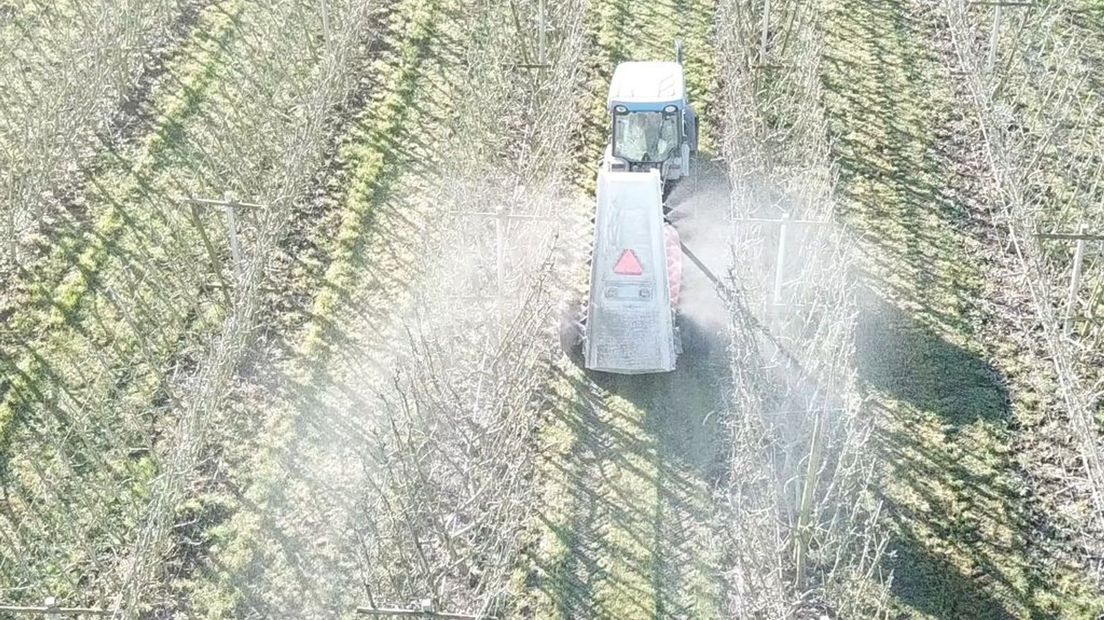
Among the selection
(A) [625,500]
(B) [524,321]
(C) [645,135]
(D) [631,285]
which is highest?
(C) [645,135]

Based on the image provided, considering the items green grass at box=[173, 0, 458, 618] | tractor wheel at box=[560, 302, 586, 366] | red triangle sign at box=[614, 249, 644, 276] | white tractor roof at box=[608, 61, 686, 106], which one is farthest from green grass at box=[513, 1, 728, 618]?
white tractor roof at box=[608, 61, 686, 106]

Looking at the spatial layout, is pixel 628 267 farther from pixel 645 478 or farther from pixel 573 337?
pixel 645 478

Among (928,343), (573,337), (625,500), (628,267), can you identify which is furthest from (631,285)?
(928,343)

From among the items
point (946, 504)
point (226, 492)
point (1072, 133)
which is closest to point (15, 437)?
point (226, 492)

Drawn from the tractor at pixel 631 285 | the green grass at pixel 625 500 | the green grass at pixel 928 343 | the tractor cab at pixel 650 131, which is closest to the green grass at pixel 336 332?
the green grass at pixel 625 500

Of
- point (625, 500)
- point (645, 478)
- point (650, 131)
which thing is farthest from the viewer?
point (650, 131)

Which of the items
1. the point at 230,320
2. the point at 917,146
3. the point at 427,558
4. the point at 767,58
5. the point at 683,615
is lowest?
Result: the point at 683,615

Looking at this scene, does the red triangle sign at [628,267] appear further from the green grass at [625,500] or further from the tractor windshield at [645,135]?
the tractor windshield at [645,135]

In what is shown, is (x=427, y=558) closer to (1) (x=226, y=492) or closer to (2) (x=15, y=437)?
(1) (x=226, y=492)
